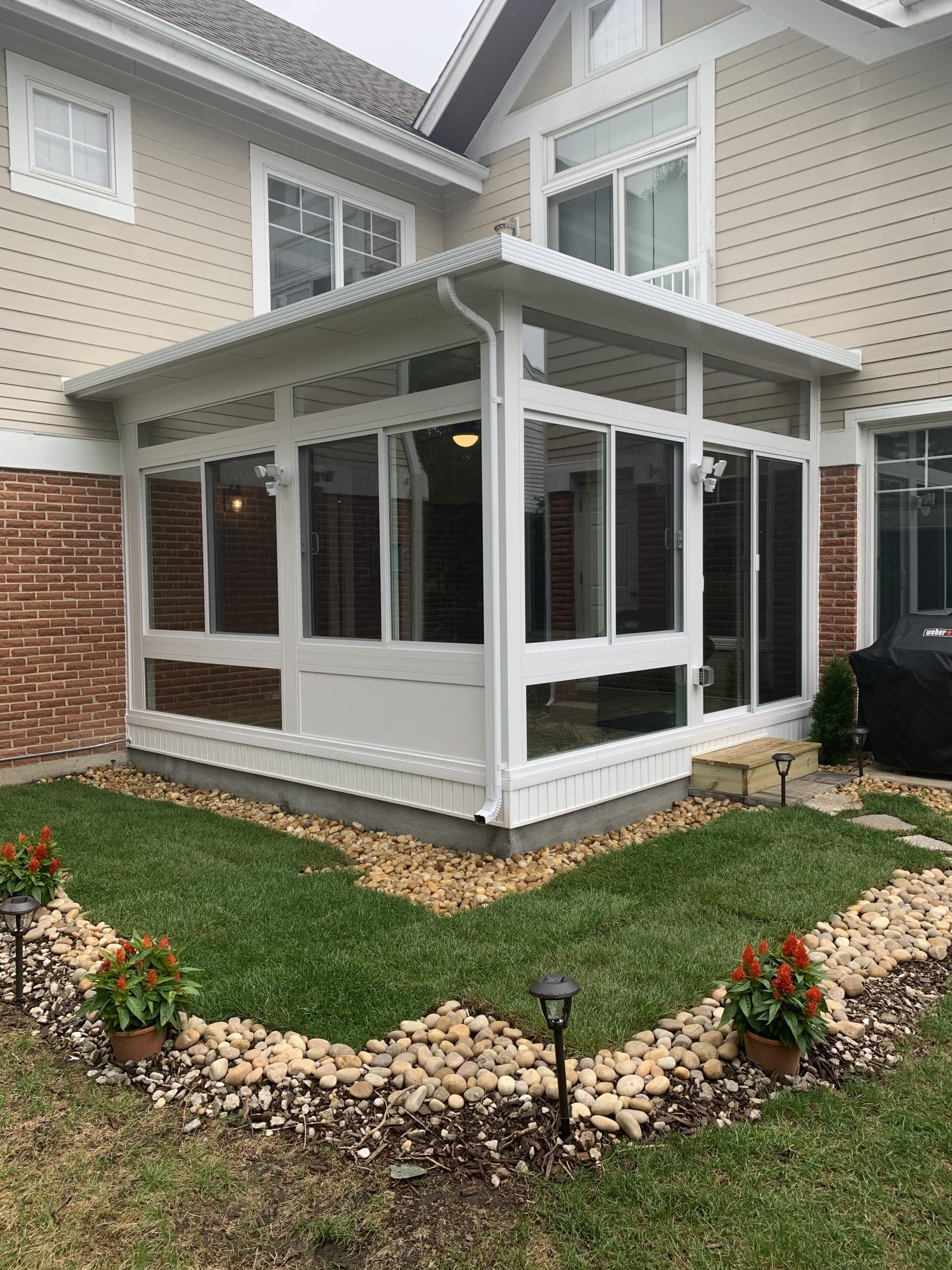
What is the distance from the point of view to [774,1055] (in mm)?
3029

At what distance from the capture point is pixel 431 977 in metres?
3.73

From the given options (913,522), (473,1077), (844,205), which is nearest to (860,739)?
(913,522)

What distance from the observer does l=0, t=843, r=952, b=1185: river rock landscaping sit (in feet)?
9.02

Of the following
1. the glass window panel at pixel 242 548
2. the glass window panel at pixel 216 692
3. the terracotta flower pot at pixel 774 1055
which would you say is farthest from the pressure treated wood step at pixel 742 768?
the terracotta flower pot at pixel 774 1055

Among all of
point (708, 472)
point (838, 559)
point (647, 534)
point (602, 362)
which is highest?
point (602, 362)

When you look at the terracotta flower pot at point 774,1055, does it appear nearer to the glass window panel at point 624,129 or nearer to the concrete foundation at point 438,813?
the concrete foundation at point 438,813

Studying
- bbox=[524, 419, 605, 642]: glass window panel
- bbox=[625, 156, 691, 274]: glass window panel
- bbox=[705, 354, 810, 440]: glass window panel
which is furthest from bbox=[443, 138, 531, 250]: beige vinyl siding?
bbox=[524, 419, 605, 642]: glass window panel

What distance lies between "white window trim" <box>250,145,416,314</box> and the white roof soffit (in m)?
1.87

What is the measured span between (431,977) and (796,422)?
5809mm

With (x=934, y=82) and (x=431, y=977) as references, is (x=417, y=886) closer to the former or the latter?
(x=431, y=977)

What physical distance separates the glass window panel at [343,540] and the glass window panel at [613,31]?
5.70m

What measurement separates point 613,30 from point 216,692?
7.39 m

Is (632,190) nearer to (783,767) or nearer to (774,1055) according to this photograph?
(783,767)

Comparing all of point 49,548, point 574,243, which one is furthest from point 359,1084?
point 574,243
